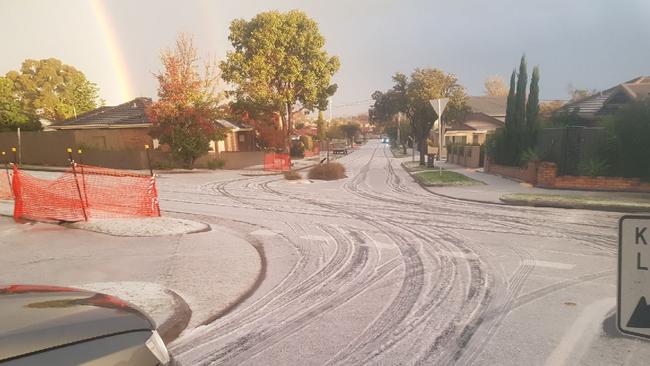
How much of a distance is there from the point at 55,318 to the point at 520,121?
1971cm

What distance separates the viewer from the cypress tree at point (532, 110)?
17.4m

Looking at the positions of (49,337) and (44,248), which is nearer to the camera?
(49,337)

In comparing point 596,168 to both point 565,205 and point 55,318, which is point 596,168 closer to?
point 565,205

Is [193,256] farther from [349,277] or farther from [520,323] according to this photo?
[520,323]

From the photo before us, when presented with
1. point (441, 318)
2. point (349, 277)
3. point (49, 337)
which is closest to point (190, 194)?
point (349, 277)

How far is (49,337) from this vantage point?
1579 mm

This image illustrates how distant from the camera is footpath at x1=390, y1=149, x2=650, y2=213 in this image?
415 inches

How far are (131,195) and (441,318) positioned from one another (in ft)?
30.0

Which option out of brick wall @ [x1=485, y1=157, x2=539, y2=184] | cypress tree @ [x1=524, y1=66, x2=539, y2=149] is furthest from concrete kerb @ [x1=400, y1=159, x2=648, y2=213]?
cypress tree @ [x1=524, y1=66, x2=539, y2=149]

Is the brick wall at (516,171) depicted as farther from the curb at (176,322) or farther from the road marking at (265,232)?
the curb at (176,322)

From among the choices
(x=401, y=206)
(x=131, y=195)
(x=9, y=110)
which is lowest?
(x=401, y=206)

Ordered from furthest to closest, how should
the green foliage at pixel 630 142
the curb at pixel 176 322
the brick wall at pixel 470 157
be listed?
the brick wall at pixel 470 157, the green foliage at pixel 630 142, the curb at pixel 176 322

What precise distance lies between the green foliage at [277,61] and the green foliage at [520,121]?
51.5 ft

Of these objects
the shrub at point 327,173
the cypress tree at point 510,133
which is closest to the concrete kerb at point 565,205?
the cypress tree at point 510,133
